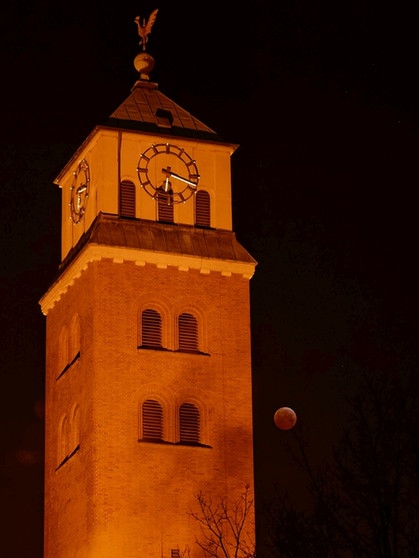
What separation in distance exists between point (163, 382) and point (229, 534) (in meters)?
4.97

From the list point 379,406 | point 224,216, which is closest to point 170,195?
point 224,216

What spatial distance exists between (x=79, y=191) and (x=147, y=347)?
689 centimetres

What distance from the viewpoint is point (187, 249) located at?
77125 mm

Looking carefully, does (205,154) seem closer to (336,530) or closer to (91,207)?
(91,207)

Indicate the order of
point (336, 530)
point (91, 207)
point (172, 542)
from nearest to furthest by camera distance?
point (336, 530) < point (172, 542) < point (91, 207)

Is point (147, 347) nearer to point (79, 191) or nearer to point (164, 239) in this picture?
point (164, 239)

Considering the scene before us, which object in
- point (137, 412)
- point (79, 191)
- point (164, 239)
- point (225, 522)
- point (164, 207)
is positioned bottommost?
point (225, 522)

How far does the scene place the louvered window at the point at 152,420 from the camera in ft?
246

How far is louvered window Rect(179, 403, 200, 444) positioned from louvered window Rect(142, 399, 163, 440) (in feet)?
2.16

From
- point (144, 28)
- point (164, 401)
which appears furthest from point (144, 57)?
point (164, 401)

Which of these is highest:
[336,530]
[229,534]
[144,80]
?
[144,80]

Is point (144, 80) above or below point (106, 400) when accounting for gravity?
above

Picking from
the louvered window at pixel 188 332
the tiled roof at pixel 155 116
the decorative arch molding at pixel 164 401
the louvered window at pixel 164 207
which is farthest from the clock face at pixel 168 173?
the decorative arch molding at pixel 164 401

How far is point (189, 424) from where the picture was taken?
248ft
